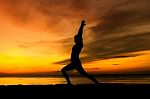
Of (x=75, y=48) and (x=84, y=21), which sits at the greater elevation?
(x=84, y=21)

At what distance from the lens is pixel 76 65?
1043 cm

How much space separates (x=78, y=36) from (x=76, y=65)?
103 cm
